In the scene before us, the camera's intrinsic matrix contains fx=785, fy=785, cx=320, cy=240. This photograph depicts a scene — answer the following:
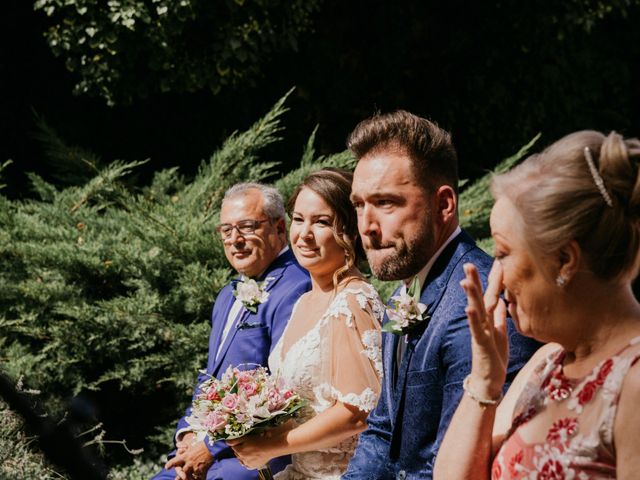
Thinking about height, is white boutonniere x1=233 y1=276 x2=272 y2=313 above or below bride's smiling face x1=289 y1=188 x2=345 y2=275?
below

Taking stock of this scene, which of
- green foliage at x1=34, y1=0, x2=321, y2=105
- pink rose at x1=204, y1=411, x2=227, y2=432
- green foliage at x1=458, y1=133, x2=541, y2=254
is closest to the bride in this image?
pink rose at x1=204, y1=411, x2=227, y2=432

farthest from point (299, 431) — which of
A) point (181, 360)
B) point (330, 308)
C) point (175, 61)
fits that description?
point (175, 61)

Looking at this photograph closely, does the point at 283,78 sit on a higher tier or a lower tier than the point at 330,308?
higher

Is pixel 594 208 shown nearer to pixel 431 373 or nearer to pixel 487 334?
pixel 487 334

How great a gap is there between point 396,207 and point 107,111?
21.8 feet

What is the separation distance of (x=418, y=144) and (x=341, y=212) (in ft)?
3.33

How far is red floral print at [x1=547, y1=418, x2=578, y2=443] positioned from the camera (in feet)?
5.67

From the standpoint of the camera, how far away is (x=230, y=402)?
3.12 meters

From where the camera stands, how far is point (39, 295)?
19.9 ft

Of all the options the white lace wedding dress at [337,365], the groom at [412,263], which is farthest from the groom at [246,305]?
the groom at [412,263]

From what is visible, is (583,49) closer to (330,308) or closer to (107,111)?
(107,111)

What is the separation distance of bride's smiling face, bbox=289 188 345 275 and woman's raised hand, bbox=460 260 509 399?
5.23 ft

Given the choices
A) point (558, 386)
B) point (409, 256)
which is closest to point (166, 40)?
point (409, 256)

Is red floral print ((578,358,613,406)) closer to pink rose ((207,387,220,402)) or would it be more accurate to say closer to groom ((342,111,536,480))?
groom ((342,111,536,480))
